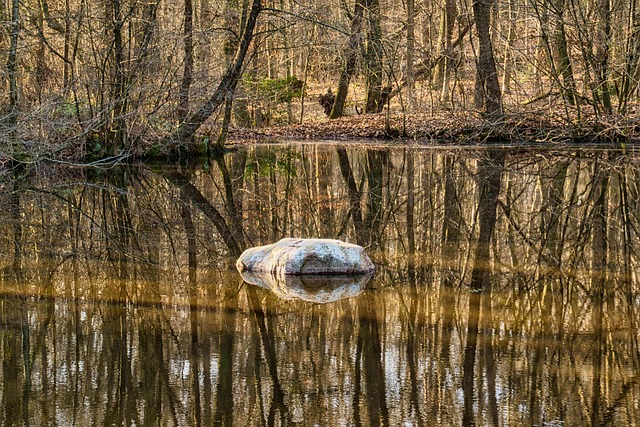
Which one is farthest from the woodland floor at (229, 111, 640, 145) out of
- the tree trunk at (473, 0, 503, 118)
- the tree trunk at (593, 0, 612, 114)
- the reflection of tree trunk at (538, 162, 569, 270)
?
the reflection of tree trunk at (538, 162, 569, 270)

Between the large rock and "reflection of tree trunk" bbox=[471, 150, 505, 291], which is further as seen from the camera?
"reflection of tree trunk" bbox=[471, 150, 505, 291]

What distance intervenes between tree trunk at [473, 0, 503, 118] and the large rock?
15.9 m

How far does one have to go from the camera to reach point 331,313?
6.63 meters

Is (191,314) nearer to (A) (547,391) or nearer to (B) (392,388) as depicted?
(B) (392,388)

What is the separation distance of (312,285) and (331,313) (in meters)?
1.01

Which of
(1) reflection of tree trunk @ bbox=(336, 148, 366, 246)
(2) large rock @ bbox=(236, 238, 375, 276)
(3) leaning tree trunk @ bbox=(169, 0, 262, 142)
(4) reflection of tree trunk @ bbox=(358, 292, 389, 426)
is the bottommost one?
(4) reflection of tree trunk @ bbox=(358, 292, 389, 426)

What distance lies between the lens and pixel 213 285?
7.76 meters

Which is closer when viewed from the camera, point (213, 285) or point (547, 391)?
point (547, 391)

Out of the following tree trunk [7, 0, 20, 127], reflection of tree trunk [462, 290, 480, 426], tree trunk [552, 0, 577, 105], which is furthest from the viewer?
tree trunk [552, 0, 577, 105]

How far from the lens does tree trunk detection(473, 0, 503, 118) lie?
914 inches

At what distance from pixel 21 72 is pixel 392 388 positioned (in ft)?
49.9

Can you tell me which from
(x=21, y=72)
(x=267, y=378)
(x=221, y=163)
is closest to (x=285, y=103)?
(x=221, y=163)

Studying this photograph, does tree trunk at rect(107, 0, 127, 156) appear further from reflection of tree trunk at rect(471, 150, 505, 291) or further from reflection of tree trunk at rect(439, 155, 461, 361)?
reflection of tree trunk at rect(471, 150, 505, 291)

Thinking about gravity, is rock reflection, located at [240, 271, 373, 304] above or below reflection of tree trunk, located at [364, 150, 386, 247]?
below
